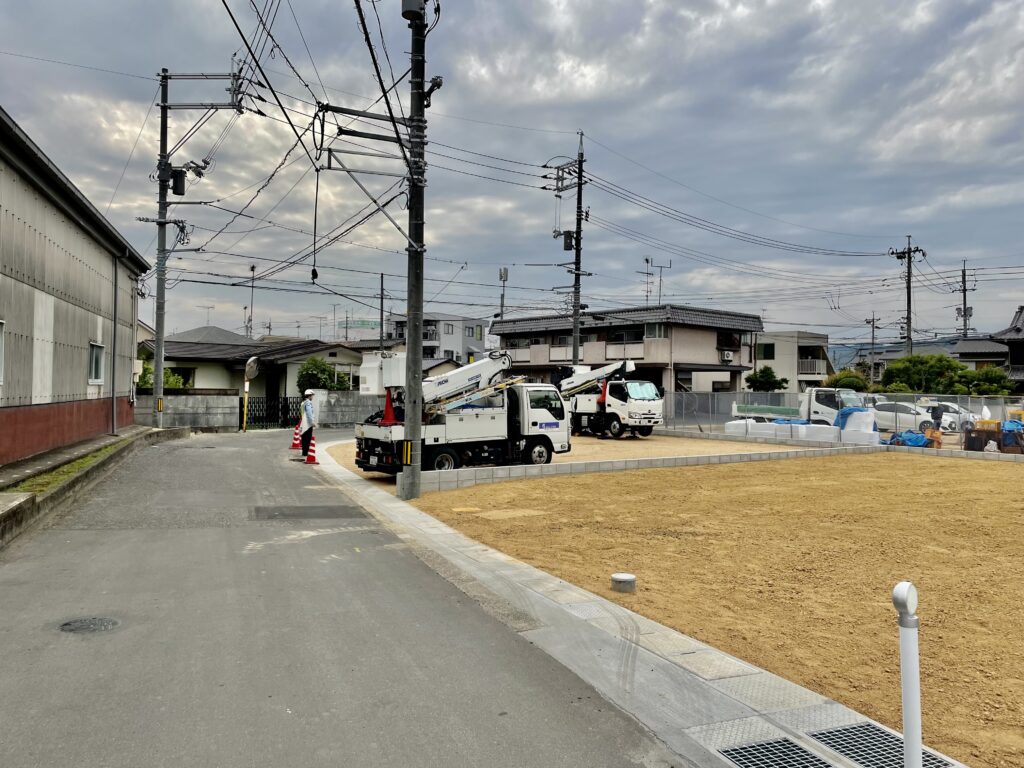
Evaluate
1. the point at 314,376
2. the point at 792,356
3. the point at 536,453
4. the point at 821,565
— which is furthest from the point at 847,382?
the point at 821,565

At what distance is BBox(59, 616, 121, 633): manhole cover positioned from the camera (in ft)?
18.2

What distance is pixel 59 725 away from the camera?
3.94m

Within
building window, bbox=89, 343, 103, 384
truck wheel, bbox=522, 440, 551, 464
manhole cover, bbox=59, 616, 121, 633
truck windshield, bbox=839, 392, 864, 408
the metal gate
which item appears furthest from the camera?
the metal gate

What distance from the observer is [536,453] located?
1869cm

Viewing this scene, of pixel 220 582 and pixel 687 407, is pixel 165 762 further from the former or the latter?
pixel 687 407

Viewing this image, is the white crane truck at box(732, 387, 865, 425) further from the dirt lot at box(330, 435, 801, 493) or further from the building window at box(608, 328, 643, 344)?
the building window at box(608, 328, 643, 344)

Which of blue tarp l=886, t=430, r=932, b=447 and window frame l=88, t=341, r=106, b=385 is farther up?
window frame l=88, t=341, r=106, b=385

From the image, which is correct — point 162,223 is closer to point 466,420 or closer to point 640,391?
point 466,420

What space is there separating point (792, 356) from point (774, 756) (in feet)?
195

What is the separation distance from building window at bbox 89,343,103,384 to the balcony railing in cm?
5315

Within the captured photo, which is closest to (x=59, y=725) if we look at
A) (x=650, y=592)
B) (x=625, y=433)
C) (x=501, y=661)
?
(x=501, y=661)

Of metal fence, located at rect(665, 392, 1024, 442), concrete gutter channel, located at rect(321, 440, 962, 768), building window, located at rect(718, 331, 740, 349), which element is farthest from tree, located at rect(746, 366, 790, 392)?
concrete gutter channel, located at rect(321, 440, 962, 768)

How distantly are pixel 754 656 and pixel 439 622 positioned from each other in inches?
101

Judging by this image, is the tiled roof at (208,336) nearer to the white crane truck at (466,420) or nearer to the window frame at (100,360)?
the window frame at (100,360)
